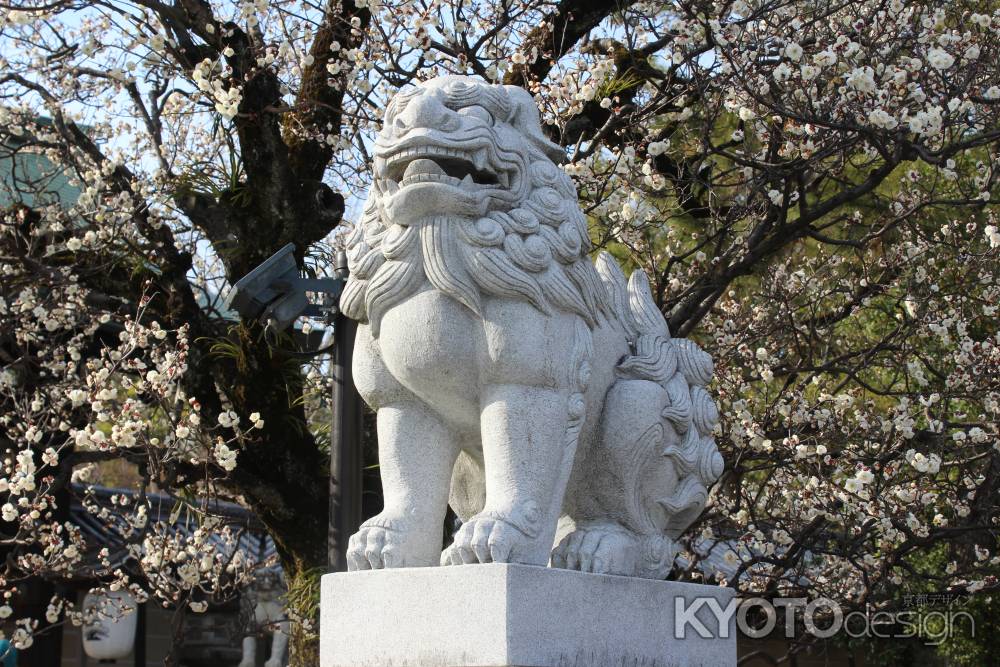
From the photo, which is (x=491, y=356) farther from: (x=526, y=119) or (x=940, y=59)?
(x=940, y=59)

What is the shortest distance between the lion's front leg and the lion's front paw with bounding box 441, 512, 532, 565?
0.58 ft

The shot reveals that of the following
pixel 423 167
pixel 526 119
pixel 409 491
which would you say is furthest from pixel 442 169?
pixel 409 491

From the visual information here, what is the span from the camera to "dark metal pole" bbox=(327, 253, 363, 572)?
536 centimetres

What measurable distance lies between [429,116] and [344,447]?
7.67 feet

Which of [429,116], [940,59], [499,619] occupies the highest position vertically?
[940,59]

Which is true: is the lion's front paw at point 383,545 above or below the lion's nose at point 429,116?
below

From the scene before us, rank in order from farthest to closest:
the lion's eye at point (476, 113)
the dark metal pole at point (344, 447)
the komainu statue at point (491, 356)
Answer: the dark metal pole at point (344, 447)
the lion's eye at point (476, 113)
the komainu statue at point (491, 356)

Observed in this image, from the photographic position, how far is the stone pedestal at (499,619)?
3193 mm

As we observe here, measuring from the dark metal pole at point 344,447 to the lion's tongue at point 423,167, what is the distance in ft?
6.75

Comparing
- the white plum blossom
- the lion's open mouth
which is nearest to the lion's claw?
the lion's open mouth

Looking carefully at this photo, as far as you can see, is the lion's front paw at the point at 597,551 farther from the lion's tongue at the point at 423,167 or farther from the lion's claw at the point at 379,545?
the lion's tongue at the point at 423,167

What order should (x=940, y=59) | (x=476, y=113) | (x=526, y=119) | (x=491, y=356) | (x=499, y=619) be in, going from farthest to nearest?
(x=940, y=59), (x=526, y=119), (x=476, y=113), (x=491, y=356), (x=499, y=619)

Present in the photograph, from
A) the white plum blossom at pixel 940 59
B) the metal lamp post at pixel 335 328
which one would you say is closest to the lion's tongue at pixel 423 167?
the metal lamp post at pixel 335 328

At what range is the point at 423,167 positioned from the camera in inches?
137
